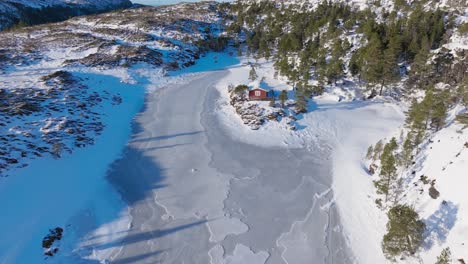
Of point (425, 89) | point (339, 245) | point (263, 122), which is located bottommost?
point (339, 245)

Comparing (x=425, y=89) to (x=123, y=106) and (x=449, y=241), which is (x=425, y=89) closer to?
(x=449, y=241)

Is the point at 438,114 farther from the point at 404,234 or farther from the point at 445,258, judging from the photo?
the point at 445,258

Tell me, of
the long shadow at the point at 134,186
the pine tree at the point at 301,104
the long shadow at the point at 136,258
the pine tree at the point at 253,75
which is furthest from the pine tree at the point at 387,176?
the pine tree at the point at 253,75

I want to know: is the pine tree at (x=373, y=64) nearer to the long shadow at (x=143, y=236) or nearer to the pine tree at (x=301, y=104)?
the pine tree at (x=301, y=104)

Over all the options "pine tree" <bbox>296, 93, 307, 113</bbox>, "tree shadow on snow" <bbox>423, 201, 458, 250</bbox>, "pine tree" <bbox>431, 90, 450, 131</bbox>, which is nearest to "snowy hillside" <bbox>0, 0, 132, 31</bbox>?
"pine tree" <bbox>296, 93, 307, 113</bbox>

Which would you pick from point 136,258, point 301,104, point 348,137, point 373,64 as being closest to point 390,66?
point 373,64

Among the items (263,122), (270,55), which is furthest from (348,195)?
(270,55)
